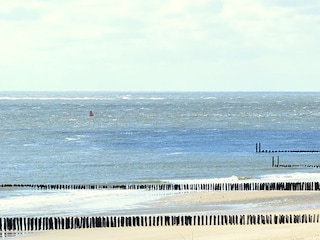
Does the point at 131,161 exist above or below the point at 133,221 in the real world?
below

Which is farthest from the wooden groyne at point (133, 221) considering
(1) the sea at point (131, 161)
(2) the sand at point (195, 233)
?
(1) the sea at point (131, 161)

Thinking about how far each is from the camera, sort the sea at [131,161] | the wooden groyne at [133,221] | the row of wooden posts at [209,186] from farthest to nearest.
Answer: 1. the row of wooden posts at [209,186]
2. the sea at [131,161]
3. the wooden groyne at [133,221]

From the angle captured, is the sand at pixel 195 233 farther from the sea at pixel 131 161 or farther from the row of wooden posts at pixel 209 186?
the row of wooden posts at pixel 209 186

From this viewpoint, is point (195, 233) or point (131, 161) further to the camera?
point (131, 161)

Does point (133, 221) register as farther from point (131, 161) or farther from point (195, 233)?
point (131, 161)

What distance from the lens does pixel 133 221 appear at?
40.7m

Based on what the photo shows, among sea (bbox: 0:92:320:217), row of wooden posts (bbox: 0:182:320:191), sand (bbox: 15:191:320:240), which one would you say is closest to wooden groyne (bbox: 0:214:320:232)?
sand (bbox: 15:191:320:240)

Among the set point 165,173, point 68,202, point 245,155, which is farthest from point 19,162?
point 68,202

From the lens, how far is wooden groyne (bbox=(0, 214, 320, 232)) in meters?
40.2

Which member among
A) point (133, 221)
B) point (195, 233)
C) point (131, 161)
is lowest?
point (131, 161)

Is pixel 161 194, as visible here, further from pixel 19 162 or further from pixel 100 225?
pixel 19 162

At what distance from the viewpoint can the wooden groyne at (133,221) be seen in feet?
132

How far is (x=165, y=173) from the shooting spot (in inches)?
2741

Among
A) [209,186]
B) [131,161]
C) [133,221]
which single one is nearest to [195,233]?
[133,221]
